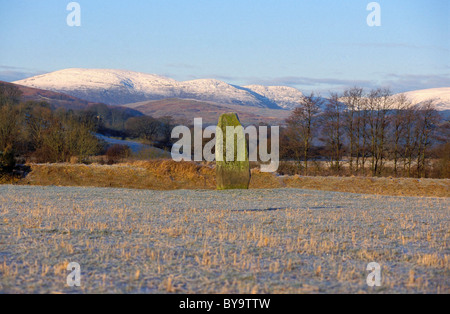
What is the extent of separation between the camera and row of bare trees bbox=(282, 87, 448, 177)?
37906mm

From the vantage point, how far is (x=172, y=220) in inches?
408

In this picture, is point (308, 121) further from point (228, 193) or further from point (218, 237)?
point (218, 237)

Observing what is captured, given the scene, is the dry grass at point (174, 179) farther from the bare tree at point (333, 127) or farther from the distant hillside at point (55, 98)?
the distant hillside at point (55, 98)

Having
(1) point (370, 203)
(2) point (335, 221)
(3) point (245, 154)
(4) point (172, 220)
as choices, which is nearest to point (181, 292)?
(4) point (172, 220)

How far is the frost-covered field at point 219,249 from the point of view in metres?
5.28

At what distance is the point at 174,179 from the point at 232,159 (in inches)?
355

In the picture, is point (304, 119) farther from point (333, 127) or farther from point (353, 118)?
point (353, 118)

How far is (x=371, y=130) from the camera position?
1547 inches

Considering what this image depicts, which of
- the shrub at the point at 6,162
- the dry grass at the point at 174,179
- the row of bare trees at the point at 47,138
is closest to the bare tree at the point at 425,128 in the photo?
the dry grass at the point at 174,179

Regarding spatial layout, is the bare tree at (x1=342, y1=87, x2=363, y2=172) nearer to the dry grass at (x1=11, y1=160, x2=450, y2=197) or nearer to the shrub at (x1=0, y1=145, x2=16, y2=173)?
the dry grass at (x1=11, y1=160, x2=450, y2=197)

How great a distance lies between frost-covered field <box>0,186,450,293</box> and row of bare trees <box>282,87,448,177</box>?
84.0 feet

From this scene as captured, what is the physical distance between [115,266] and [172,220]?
172 inches

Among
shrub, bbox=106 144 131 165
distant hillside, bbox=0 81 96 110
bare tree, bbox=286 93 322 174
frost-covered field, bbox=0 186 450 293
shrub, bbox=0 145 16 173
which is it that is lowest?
shrub, bbox=106 144 131 165

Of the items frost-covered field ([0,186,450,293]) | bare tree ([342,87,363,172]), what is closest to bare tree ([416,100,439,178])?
bare tree ([342,87,363,172])
